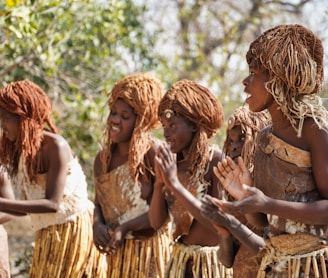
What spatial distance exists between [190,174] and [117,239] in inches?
28.8

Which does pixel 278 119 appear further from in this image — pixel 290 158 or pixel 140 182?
pixel 140 182

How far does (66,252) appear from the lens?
5.62 m

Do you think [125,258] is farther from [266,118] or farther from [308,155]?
[308,155]

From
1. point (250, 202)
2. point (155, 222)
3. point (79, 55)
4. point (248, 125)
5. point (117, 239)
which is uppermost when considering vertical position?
point (79, 55)

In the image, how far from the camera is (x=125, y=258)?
5.17m

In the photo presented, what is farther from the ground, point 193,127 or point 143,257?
point 193,127

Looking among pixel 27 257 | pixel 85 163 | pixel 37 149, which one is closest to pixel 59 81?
pixel 85 163

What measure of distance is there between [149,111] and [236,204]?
201 centimetres

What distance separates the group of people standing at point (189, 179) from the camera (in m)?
3.38

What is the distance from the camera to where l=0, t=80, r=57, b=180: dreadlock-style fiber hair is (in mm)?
5336

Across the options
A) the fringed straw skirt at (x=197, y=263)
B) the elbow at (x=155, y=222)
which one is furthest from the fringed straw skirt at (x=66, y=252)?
the fringed straw skirt at (x=197, y=263)

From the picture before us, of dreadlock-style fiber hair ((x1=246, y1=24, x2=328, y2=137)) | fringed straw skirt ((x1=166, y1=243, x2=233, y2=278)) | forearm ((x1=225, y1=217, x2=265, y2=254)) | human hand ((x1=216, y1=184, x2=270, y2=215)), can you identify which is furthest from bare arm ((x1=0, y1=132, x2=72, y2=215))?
human hand ((x1=216, y1=184, x2=270, y2=215))

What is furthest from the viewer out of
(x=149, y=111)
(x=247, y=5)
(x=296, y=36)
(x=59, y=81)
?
(x=247, y=5)

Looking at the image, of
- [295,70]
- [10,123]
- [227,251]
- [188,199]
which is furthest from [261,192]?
[10,123]
